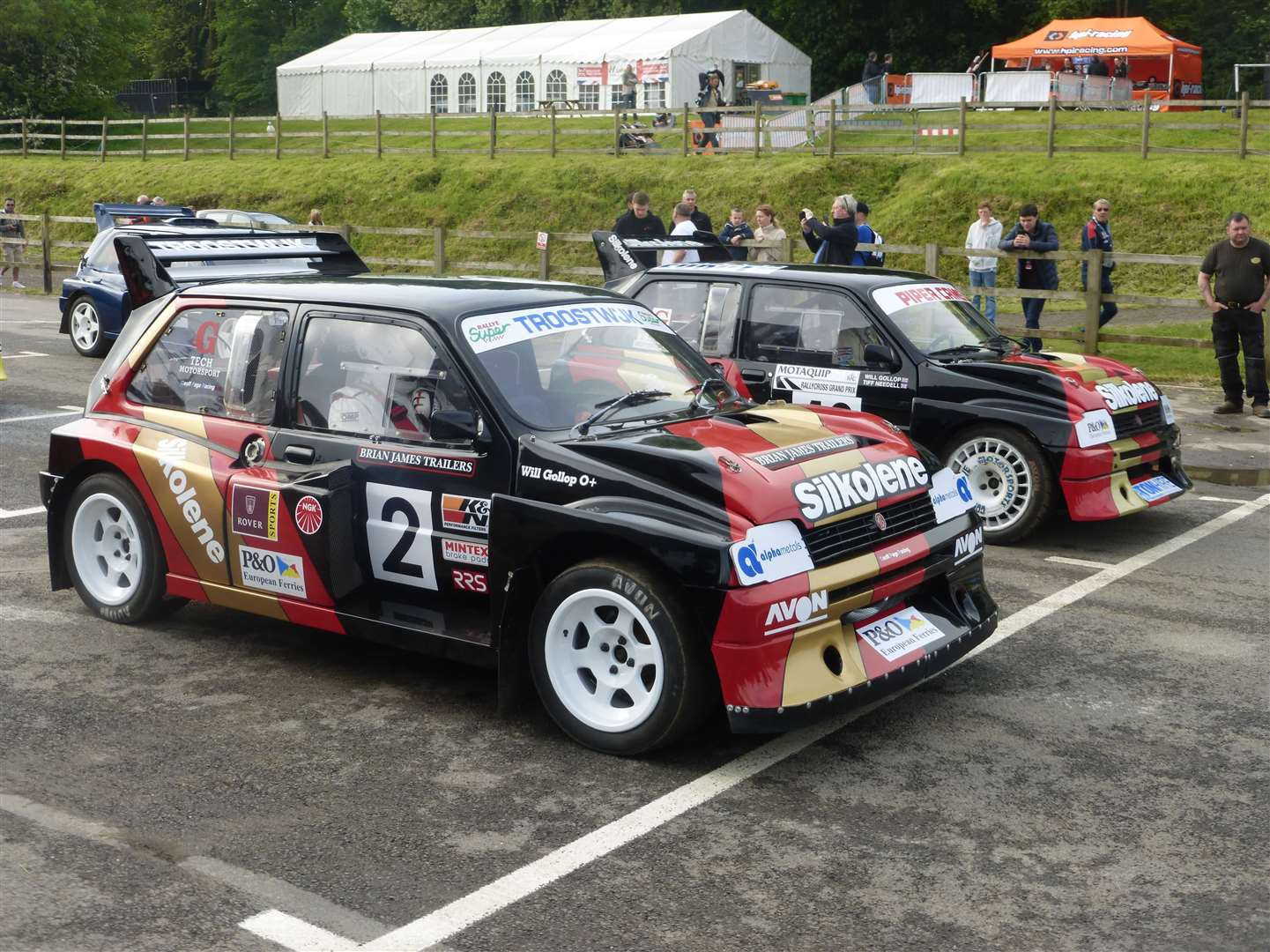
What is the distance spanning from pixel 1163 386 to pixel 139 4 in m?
57.1

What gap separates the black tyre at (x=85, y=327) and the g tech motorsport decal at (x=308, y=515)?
41.1ft

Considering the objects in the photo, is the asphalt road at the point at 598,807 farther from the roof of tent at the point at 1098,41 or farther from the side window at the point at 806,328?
the roof of tent at the point at 1098,41

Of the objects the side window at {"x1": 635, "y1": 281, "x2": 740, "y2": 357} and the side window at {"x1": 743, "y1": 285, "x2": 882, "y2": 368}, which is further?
the side window at {"x1": 635, "y1": 281, "x2": 740, "y2": 357}

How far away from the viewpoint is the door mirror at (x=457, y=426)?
18.6 ft

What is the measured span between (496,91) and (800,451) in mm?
42337

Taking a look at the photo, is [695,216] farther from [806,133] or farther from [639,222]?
[806,133]

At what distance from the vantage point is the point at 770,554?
5047 mm

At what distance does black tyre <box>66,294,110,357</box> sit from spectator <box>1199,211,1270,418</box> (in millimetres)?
12583

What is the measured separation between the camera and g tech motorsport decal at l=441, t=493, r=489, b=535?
5.62 m

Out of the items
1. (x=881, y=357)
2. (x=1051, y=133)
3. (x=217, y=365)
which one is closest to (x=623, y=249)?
(x=881, y=357)

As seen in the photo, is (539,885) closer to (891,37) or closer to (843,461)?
(843,461)

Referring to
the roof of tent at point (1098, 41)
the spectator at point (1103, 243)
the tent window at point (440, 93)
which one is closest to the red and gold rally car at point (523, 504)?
the spectator at point (1103, 243)

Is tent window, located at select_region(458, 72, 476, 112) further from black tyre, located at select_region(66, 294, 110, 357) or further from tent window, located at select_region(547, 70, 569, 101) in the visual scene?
black tyre, located at select_region(66, 294, 110, 357)

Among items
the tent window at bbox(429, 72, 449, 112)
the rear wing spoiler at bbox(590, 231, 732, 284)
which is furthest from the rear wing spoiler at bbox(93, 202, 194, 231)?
the tent window at bbox(429, 72, 449, 112)
